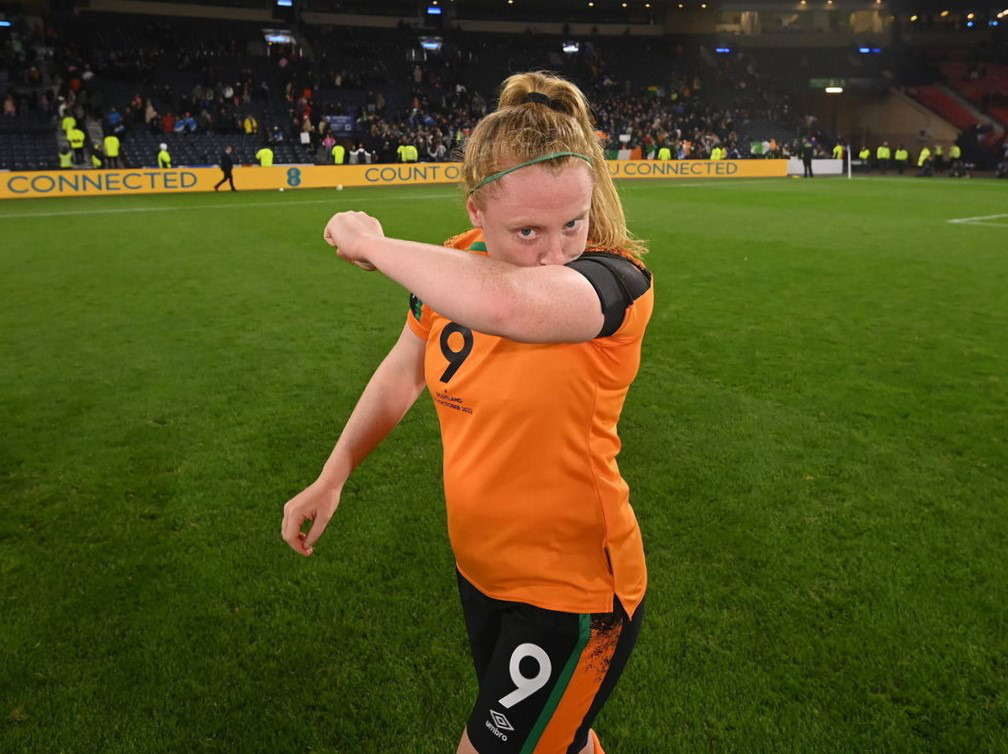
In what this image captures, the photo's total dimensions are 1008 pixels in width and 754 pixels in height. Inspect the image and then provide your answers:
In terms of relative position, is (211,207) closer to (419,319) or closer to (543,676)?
(419,319)

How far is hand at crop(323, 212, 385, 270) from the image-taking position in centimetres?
127

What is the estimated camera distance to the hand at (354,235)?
4.16 ft

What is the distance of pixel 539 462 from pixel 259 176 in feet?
87.3

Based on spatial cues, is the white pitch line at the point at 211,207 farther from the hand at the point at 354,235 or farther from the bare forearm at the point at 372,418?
the hand at the point at 354,235

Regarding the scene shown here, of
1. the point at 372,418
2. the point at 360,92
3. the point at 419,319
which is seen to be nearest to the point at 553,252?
the point at 419,319

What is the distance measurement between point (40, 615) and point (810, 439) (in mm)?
4518

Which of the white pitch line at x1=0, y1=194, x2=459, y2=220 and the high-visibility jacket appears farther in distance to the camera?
the high-visibility jacket

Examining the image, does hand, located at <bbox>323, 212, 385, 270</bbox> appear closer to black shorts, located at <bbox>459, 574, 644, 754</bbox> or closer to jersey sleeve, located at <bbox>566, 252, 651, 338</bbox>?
jersey sleeve, located at <bbox>566, 252, 651, 338</bbox>

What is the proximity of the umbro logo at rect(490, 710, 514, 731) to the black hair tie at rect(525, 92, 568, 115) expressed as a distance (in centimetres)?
127

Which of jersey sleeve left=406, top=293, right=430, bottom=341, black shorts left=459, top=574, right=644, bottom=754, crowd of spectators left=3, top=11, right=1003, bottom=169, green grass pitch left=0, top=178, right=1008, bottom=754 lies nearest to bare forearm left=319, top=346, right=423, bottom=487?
jersey sleeve left=406, top=293, right=430, bottom=341

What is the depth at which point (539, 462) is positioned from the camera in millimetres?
1533

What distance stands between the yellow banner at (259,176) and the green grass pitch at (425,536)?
48.9ft

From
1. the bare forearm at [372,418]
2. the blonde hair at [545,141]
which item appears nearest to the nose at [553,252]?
the blonde hair at [545,141]

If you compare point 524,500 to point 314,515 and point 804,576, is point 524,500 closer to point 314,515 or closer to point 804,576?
point 314,515
